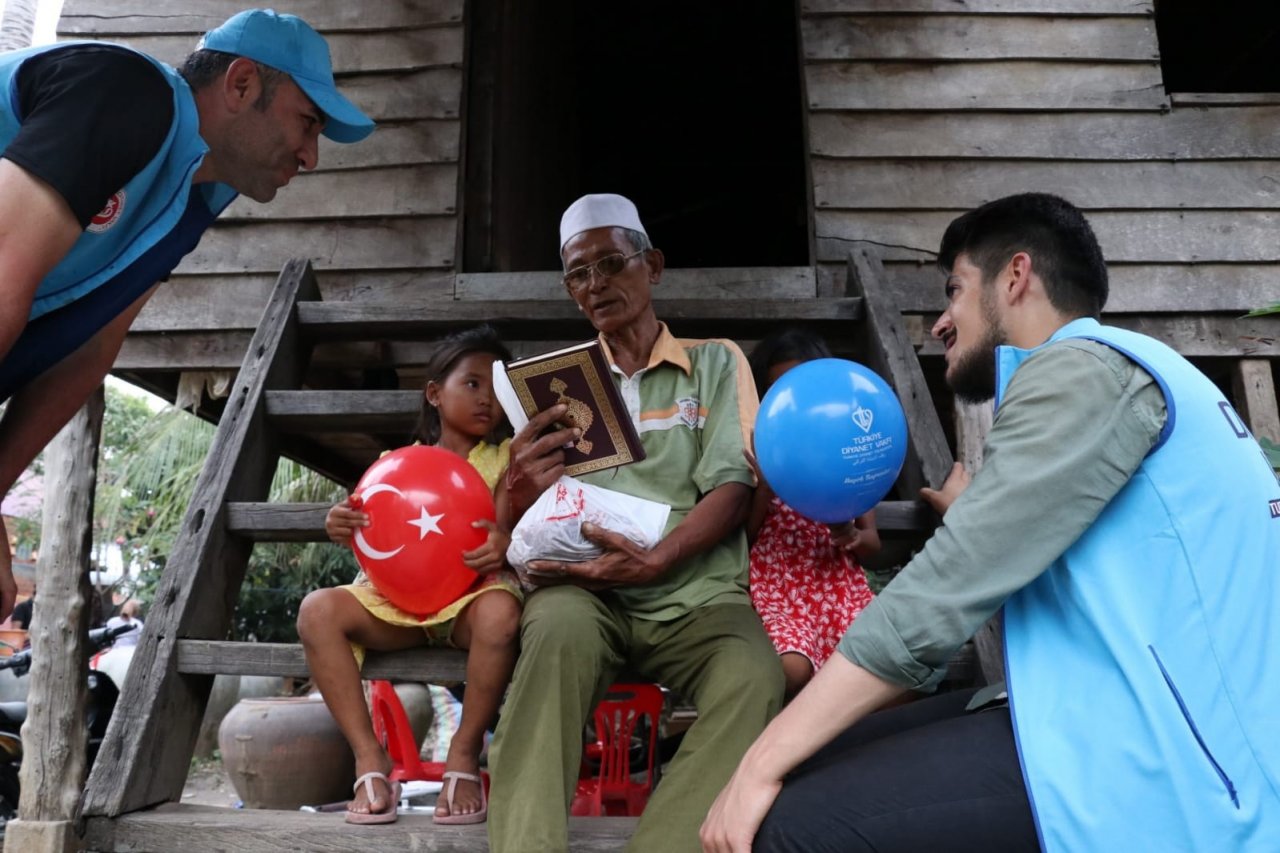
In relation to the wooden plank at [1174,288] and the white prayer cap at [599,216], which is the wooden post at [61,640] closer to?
the white prayer cap at [599,216]

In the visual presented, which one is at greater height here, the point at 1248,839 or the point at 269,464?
the point at 269,464

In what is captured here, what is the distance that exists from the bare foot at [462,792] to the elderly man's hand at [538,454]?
1.80ft

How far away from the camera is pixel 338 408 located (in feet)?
8.97

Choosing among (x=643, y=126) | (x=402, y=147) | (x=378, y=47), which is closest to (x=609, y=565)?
(x=402, y=147)

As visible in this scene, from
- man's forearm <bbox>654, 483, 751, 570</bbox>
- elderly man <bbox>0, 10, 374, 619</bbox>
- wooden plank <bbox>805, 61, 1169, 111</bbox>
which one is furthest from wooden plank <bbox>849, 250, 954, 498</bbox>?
elderly man <bbox>0, 10, 374, 619</bbox>

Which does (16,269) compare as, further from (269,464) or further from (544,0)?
(544,0)

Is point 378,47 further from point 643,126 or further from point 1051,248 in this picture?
point 643,126

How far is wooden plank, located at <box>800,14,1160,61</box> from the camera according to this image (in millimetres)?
3689

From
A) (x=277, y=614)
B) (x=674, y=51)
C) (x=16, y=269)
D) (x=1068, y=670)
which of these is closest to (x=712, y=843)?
(x=1068, y=670)

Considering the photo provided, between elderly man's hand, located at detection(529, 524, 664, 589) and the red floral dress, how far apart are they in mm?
328

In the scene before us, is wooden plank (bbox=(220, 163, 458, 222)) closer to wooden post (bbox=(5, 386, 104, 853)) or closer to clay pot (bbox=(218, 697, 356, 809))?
wooden post (bbox=(5, 386, 104, 853))

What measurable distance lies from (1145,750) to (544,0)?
4840 mm

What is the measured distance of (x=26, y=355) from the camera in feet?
4.82

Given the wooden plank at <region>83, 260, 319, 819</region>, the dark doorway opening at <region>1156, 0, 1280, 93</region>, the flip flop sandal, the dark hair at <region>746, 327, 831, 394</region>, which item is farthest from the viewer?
the dark doorway opening at <region>1156, 0, 1280, 93</region>
